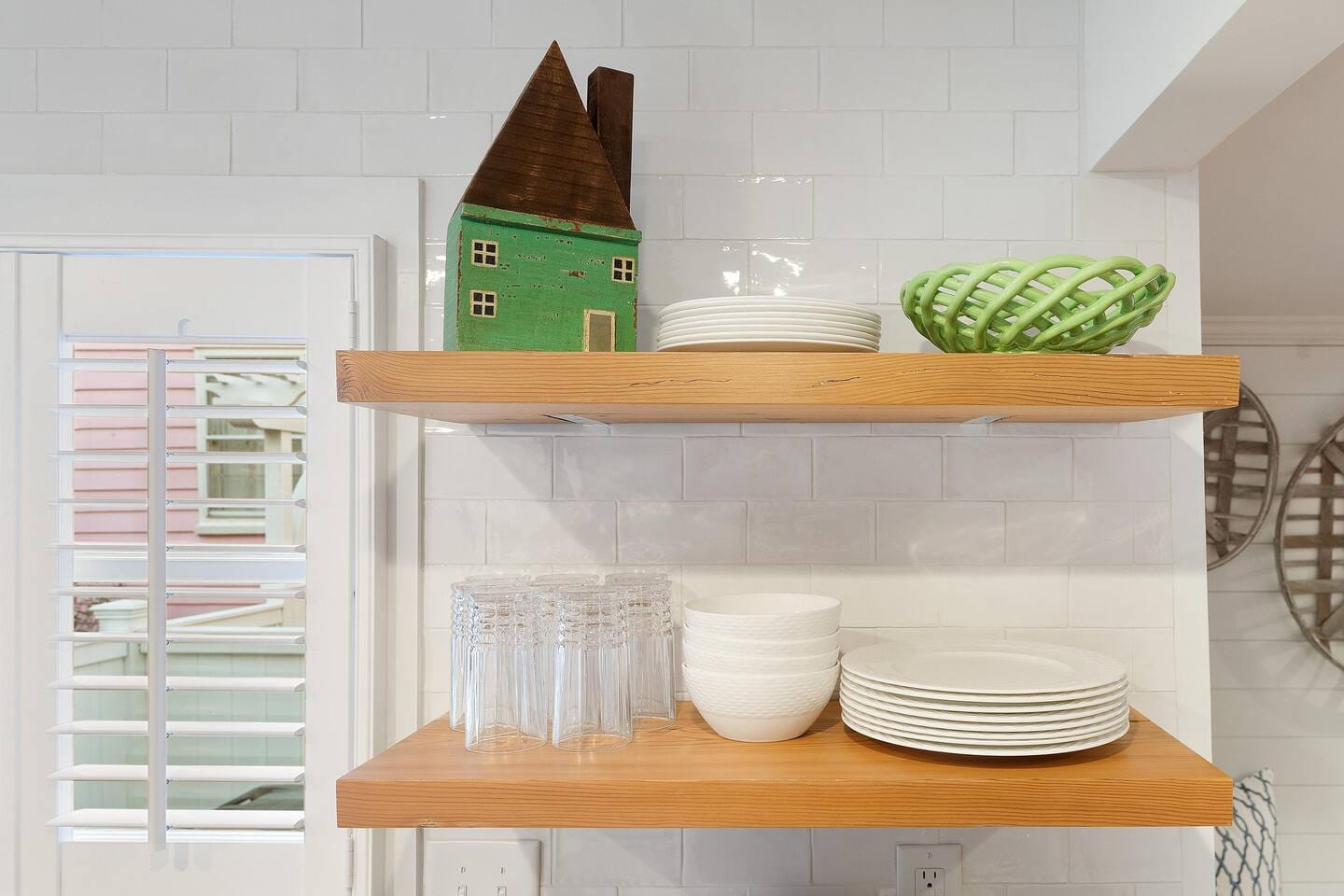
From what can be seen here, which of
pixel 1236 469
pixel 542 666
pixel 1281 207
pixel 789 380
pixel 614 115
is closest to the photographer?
pixel 789 380

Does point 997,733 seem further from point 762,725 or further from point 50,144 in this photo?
point 50,144

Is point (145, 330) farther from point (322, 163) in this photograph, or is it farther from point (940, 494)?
point (940, 494)

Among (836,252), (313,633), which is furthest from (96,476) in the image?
(836,252)

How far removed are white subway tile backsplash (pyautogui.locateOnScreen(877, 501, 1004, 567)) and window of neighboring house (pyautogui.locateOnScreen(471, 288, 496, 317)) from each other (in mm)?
590

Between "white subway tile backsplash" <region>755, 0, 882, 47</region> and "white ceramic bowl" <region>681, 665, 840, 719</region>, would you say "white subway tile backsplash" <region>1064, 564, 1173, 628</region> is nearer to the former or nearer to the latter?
"white ceramic bowl" <region>681, 665, 840, 719</region>

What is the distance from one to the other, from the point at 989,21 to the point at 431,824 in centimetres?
124

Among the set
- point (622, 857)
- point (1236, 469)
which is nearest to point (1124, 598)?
point (622, 857)

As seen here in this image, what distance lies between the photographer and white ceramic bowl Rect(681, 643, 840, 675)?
3.05 ft

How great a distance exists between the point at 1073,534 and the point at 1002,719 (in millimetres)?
404

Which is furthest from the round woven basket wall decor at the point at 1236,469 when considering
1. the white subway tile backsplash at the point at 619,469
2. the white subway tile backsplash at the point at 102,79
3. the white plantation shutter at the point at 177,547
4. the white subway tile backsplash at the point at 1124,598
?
the white subway tile backsplash at the point at 102,79

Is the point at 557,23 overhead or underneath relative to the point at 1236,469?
overhead

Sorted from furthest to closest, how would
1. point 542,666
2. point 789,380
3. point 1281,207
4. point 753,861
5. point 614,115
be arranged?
1. point 1281,207
2. point 753,861
3. point 614,115
4. point 542,666
5. point 789,380

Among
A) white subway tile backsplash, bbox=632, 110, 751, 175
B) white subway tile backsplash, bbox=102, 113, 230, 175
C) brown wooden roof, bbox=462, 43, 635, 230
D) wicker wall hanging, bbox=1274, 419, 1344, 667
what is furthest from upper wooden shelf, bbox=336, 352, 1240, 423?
wicker wall hanging, bbox=1274, 419, 1344, 667

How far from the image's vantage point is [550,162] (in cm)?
98
